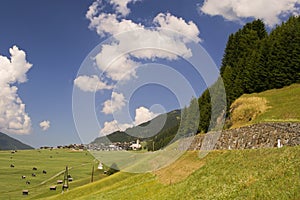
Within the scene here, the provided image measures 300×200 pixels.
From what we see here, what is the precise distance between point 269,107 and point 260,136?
28349 millimetres

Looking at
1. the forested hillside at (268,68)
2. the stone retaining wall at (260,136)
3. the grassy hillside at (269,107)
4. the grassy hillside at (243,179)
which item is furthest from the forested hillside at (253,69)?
the grassy hillside at (243,179)

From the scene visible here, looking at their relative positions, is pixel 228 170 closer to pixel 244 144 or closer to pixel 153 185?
pixel 244 144

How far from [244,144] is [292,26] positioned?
186 feet

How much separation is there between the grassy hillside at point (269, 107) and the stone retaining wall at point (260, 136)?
14136mm

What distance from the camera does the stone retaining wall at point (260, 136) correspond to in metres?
32.8

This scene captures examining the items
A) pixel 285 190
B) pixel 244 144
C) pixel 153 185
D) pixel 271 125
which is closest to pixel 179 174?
pixel 153 185

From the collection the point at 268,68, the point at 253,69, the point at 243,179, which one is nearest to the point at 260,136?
the point at 243,179

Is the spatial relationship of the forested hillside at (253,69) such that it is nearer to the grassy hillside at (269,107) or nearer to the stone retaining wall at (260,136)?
the grassy hillside at (269,107)

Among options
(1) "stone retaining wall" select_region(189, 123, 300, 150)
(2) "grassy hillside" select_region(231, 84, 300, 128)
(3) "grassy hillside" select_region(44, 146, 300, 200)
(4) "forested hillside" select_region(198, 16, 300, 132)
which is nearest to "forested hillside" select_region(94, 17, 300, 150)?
(4) "forested hillside" select_region(198, 16, 300, 132)

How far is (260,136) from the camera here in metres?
36.7

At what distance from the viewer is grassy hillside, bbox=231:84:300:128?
56.5 m

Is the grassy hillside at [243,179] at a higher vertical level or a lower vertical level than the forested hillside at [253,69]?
lower

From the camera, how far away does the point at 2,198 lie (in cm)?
10450

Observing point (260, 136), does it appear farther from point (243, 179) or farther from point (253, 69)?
point (253, 69)
